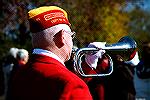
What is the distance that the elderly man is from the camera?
3.36 meters

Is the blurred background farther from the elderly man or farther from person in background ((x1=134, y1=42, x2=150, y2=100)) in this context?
the elderly man

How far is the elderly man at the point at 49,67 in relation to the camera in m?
3.36

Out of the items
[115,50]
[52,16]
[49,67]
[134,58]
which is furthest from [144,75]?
[49,67]

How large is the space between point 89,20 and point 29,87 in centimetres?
1678

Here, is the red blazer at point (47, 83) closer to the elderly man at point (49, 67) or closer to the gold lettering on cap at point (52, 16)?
the elderly man at point (49, 67)

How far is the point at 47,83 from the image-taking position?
339 centimetres

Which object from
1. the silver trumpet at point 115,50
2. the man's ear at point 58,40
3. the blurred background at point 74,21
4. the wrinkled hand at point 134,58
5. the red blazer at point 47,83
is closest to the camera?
the red blazer at point 47,83

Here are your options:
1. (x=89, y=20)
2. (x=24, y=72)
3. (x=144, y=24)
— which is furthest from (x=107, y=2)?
(x=144, y=24)

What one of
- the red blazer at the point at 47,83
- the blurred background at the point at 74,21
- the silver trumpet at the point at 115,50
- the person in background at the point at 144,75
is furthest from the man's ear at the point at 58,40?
the person in background at the point at 144,75

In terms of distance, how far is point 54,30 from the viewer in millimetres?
3674

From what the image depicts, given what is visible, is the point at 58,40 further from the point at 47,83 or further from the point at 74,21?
the point at 74,21

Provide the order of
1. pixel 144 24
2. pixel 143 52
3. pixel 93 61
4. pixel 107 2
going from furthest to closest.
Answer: pixel 144 24 < pixel 107 2 < pixel 143 52 < pixel 93 61

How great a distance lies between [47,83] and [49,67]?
134 mm

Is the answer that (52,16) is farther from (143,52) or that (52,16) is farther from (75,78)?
(143,52)
